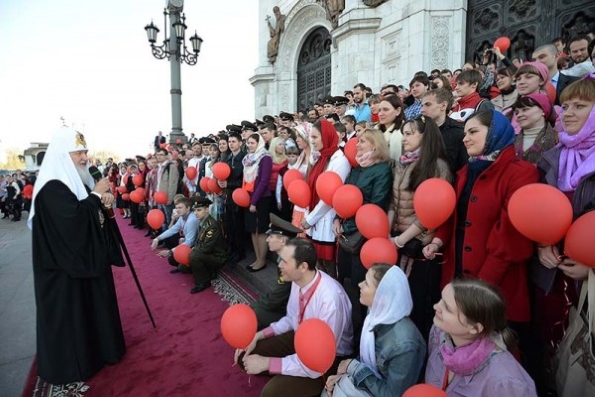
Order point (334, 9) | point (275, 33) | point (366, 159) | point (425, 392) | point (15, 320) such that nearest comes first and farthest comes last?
point (425, 392), point (366, 159), point (15, 320), point (334, 9), point (275, 33)

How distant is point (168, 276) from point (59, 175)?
3119 mm

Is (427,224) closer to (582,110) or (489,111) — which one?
(489,111)

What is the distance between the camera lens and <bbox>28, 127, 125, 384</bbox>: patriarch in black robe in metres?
2.70

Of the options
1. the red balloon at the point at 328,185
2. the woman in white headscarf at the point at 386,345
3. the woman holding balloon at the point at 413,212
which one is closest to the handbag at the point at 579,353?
the woman in white headscarf at the point at 386,345

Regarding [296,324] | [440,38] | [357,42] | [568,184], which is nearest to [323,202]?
[296,324]

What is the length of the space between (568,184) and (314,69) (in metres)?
12.4

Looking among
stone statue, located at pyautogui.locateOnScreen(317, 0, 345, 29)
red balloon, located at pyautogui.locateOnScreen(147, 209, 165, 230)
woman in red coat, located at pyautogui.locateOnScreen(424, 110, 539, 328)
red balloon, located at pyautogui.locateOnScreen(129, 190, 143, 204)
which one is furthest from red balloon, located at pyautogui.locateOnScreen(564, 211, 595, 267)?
stone statue, located at pyautogui.locateOnScreen(317, 0, 345, 29)

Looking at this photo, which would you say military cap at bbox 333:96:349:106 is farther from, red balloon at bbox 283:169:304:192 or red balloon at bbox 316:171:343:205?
red balloon at bbox 316:171:343:205

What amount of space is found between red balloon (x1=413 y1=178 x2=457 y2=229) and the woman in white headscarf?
0.52 m

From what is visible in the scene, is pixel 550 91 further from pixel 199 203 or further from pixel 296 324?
pixel 199 203

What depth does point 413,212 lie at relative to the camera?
8.97 feet

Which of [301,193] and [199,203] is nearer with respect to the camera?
[301,193]

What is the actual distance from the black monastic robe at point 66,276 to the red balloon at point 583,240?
326 centimetres

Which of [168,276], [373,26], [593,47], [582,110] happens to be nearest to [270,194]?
[168,276]
